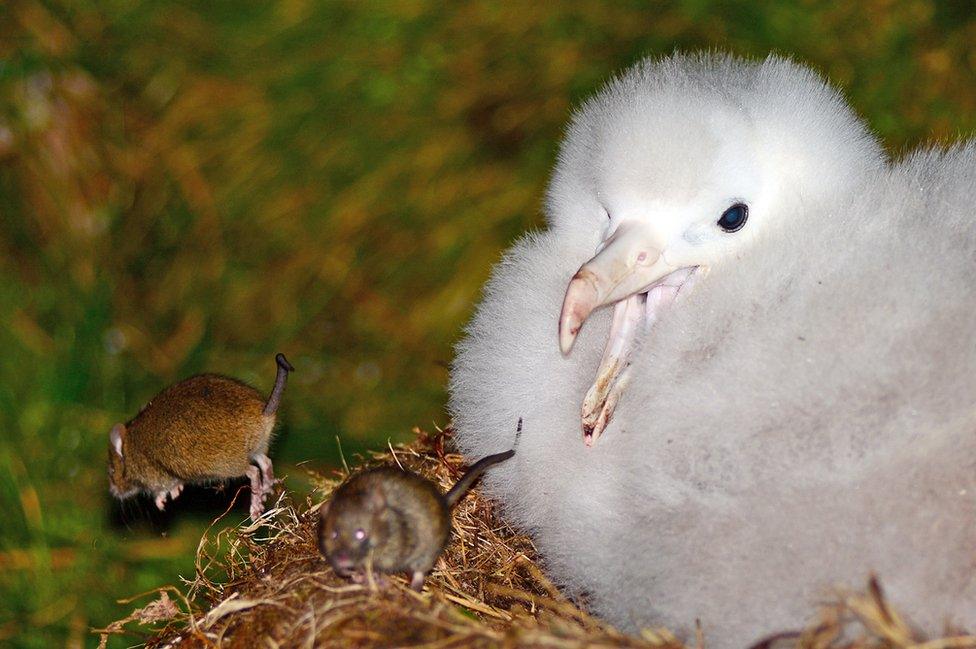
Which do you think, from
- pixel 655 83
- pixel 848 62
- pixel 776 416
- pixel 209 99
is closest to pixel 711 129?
pixel 655 83

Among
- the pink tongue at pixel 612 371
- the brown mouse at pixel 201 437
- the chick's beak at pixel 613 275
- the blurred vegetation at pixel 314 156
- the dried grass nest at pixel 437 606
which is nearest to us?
the dried grass nest at pixel 437 606

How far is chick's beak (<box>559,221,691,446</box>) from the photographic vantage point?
2.05 metres

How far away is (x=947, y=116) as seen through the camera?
13.7ft

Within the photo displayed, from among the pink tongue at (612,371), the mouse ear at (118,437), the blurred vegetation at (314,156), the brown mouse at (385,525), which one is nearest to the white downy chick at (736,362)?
the pink tongue at (612,371)

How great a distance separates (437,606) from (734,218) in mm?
932

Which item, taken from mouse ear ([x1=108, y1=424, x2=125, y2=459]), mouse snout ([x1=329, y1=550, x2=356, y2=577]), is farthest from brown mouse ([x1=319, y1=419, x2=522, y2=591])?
mouse ear ([x1=108, y1=424, x2=125, y2=459])

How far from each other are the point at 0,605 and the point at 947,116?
3.57 metres

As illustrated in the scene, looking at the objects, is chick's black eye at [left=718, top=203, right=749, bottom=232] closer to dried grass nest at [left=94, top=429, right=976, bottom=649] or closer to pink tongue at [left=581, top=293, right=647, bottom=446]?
pink tongue at [left=581, top=293, right=647, bottom=446]

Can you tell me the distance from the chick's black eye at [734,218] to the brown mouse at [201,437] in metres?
0.96

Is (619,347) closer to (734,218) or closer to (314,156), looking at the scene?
(734,218)

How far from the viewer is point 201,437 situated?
2508 mm

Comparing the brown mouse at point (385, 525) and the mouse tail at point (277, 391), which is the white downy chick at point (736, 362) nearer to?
the brown mouse at point (385, 525)

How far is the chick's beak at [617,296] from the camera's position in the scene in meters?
2.05

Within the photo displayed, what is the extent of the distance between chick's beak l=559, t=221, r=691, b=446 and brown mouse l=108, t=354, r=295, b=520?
72 centimetres
